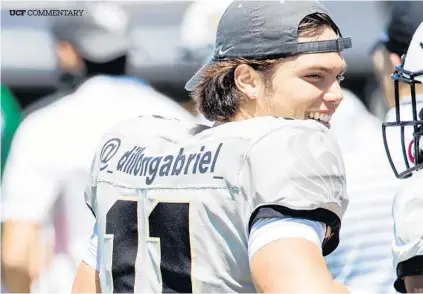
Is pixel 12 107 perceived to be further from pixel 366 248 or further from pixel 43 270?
pixel 366 248

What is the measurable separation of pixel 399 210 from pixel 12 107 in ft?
7.52

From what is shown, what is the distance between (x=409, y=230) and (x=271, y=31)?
0.50m

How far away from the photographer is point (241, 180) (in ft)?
5.10

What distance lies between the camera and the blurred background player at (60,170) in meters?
3.31

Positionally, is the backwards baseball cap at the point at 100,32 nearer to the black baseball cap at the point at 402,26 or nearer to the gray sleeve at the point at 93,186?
the black baseball cap at the point at 402,26

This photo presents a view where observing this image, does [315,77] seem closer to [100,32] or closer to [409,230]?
[409,230]

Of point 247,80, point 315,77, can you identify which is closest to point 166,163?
point 247,80

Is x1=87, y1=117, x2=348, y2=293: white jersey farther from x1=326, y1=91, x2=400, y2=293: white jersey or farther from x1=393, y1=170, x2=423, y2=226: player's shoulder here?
x1=326, y1=91, x2=400, y2=293: white jersey

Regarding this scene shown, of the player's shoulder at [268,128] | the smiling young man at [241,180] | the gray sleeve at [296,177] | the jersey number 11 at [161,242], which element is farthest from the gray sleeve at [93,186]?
the gray sleeve at [296,177]

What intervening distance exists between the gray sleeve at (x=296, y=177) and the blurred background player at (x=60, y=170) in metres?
1.77

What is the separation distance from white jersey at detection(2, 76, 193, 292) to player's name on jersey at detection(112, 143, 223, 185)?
151 cm

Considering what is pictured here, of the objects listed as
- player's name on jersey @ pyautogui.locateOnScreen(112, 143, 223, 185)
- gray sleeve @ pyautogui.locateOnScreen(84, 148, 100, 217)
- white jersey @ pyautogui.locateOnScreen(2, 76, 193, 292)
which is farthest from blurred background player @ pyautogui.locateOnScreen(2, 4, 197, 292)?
player's name on jersey @ pyautogui.locateOnScreen(112, 143, 223, 185)

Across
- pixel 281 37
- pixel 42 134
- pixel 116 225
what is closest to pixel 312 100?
pixel 281 37

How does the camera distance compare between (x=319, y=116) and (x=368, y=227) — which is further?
(x=368, y=227)
